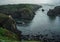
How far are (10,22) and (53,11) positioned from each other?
65.6m

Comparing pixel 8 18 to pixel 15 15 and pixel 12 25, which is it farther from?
pixel 15 15

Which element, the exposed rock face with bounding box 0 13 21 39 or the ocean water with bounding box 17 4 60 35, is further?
the ocean water with bounding box 17 4 60 35

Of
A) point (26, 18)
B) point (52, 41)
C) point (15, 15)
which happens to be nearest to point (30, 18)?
point (26, 18)

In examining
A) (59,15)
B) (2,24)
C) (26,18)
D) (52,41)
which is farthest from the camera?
(59,15)

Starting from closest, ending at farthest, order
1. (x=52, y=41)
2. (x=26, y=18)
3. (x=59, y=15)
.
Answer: (x=52, y=41)
(x=26, y=18)
(x=59, y=15)

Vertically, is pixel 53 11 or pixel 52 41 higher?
A: pixel 53 11

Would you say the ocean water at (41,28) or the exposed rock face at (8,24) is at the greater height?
the exposed rock face at (8,24)

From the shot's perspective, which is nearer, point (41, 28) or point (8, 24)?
point (8, 24)

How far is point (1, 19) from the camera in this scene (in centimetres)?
6669

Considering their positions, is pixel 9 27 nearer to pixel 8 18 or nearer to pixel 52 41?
pixel 8 18

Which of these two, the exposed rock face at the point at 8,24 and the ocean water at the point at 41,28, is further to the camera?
the ocean water at the point at 41,28

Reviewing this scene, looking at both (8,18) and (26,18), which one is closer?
(8,18)

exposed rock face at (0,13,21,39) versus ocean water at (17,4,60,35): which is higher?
exposed rock face at (0,13,21,39)

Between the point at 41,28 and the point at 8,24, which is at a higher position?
the point at 8,24
